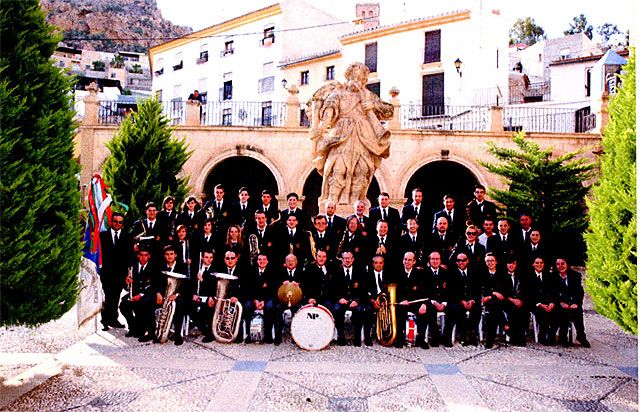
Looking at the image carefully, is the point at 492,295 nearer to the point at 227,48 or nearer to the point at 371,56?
the point at 371,56

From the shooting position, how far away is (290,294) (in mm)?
7016

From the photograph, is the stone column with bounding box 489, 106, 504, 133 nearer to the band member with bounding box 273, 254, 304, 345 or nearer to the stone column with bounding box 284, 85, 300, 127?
the stone column with bounding box 284, 85, 300, 127

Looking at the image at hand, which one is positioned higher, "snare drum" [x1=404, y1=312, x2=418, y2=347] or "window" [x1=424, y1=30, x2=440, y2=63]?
"window" [x1=424, y1=30, x2=440, y2=63]

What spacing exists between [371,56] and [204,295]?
25.6 metres

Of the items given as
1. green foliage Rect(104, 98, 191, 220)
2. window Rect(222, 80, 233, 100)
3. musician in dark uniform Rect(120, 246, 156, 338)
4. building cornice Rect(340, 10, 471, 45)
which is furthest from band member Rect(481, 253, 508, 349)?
window Rect(222, 80, 233, 100)

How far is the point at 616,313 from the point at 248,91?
111 ft

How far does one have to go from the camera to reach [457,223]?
9109 mm

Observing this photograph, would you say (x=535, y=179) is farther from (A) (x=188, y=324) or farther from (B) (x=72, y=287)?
(B) (x=72, y=287)

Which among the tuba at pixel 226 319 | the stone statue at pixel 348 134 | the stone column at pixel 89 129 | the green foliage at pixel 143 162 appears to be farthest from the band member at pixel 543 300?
the stone column at pixel 89 129

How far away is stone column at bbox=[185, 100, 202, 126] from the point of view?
2044 cm

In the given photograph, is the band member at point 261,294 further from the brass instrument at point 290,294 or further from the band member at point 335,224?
the band member at point 335,224

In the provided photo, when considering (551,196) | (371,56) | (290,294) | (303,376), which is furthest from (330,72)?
Answer: (303,376)

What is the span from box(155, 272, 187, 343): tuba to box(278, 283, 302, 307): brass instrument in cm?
→ 132

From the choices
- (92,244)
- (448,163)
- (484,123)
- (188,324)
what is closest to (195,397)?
(188,324)
